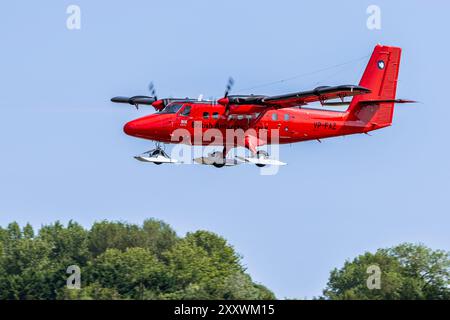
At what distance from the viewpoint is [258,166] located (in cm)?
5244

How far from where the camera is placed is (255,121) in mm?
52719

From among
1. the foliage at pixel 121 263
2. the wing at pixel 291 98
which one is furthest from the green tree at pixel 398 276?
the wing at pixel 291 98

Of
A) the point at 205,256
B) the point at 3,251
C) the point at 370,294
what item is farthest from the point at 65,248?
the point at 370,294

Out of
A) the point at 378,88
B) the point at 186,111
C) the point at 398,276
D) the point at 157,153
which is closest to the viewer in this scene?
the point at 157,153

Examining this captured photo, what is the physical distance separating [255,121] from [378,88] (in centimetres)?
559

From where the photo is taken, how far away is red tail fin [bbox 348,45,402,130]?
54.4 meters

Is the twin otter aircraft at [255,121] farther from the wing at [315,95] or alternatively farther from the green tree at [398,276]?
the green tree at [398,276]

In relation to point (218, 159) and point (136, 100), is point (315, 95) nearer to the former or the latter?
point (218, 159)

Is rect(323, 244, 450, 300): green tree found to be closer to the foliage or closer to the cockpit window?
the foliage

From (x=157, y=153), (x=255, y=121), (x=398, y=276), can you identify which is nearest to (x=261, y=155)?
(x=255, y=121)

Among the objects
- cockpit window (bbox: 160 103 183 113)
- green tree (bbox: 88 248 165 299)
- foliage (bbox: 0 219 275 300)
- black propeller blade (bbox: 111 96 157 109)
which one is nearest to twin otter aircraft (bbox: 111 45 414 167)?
cockpit window (bbox: 160 103 183 113)

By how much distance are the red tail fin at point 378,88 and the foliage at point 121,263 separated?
9355 millimetres

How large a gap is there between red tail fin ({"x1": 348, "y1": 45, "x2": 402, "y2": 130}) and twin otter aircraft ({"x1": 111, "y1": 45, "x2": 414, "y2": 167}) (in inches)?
1.5
